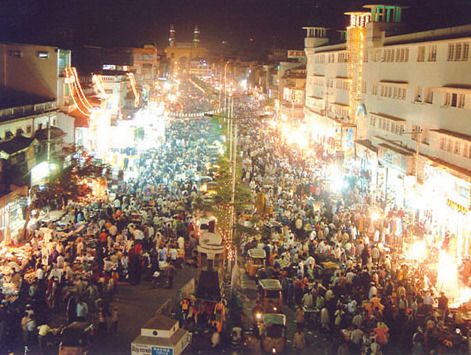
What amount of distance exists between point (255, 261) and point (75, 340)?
26.1 feet

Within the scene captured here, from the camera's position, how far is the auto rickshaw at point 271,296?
15.4 m

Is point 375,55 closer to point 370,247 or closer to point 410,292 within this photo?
point 370,247

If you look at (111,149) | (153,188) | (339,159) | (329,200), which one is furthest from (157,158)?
(329,200)

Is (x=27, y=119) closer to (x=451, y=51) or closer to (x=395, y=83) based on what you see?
(x=395, y=83)

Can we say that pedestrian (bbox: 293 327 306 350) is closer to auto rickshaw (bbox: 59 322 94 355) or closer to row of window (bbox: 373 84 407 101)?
auto rickshaw (bbox: 59 322 94 355)

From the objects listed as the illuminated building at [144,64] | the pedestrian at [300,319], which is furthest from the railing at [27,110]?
the illuminated building at [144,64]

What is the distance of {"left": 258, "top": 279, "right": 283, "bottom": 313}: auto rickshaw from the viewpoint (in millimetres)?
15414

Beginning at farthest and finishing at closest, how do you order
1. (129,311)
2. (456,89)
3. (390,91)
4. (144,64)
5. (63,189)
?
1. (144,64)
2. (390,91)
3. (63,189)
4. (456,89)
5. (129,311)

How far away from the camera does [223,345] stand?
1384 centimetres

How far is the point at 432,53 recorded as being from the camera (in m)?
27.4

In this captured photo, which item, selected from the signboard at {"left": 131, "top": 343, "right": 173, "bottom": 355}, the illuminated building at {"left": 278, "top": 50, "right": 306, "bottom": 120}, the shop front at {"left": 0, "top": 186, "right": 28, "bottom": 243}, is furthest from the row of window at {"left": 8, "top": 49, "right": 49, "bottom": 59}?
the illuminated building at {"left": 278, "top": 50, "right": 306, "bottom": 120}

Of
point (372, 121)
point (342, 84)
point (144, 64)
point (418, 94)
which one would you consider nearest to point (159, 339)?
point (418, 94)

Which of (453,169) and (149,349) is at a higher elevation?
(453,169)

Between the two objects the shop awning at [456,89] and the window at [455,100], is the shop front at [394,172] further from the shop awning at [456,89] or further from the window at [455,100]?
the shop awning at [456,89]
